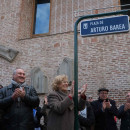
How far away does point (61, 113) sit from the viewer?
9.83ft

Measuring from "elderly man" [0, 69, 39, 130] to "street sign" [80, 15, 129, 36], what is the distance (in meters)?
1.54

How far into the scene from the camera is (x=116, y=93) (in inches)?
262

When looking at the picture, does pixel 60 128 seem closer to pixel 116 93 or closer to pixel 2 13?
pixel 116 93

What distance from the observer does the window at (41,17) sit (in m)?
8.90

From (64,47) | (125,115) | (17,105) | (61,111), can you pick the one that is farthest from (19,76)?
(64,47)

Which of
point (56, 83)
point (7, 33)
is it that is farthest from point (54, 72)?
point (56, 83)

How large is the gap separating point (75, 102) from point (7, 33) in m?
6.31

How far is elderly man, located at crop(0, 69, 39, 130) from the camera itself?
3307 mm

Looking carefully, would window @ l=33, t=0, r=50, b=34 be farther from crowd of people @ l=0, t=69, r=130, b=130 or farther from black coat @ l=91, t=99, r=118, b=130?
crowd of people @ l=0, t=69, r=130, b=130

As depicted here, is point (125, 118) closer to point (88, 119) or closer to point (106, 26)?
point (88, 119)

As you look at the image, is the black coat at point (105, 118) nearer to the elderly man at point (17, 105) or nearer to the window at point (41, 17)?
the elderly man at point (17, 105)

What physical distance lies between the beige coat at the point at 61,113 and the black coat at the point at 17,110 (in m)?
→ 0.48

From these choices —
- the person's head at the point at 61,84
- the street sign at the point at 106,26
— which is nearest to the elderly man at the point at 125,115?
the street sign at the point at 106,26

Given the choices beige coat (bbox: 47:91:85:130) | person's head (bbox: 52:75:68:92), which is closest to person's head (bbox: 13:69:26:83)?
person's head (bbox: 52:75:68:92)
